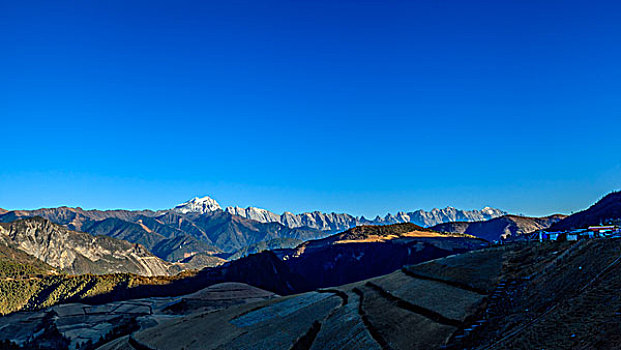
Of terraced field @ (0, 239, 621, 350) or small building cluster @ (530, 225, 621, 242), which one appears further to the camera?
small building cluster @ (530, 225, 621, 242)

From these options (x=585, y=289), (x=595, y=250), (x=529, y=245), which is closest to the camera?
(x=585, y=289)

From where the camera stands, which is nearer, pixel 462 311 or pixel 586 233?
pixel 462 311

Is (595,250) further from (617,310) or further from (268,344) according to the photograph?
(268,344)

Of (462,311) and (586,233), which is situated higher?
(586,233)

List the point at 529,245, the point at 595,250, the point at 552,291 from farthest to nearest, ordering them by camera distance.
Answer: the point at 529,245 → the point at 595,250 → the point at 552,291

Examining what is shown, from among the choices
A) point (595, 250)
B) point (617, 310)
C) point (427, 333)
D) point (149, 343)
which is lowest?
point (149, 343)

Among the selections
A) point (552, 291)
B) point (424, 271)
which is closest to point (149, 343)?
point (424, 271)

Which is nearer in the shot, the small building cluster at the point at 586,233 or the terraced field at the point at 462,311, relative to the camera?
→ the terraced field at the point at 462,311

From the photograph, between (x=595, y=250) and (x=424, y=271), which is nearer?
(x=595, y=250)

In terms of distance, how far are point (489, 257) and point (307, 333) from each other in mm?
36466

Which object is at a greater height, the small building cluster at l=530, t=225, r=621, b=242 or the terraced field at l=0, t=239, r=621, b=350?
the small building cluster at l=530, t=225, r=621, b=242

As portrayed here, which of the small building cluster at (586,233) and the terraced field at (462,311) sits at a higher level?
the small building cluster at (586,233)

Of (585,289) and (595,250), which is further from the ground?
(595,250)

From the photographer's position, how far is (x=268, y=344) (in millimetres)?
71312
